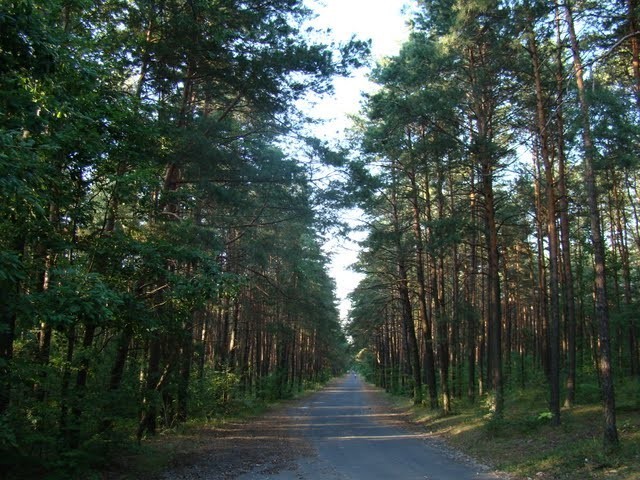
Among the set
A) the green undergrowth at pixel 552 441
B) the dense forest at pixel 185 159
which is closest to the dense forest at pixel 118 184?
the dense forest at pixel 185 159

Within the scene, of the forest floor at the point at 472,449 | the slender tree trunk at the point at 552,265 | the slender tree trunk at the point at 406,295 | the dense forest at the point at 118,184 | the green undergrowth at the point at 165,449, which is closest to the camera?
the dense forest at the point at 118,184

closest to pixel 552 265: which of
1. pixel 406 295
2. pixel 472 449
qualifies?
pixel 472 449

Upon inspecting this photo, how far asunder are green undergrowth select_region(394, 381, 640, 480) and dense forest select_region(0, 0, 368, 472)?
23.6ft

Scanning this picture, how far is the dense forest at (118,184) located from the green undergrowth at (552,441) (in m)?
7.20

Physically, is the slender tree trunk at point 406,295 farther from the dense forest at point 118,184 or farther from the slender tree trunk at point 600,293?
the slender tree trunk at point 600,293

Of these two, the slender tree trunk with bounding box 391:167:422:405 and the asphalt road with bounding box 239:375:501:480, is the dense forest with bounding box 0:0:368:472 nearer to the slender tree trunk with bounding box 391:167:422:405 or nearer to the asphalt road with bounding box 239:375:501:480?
the asphalt road with bounding box 239:375:501:480

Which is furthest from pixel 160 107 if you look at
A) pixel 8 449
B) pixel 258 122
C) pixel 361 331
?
pixel 361 331

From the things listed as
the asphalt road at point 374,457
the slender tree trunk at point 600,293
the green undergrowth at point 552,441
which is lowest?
the asphalt road at point 374,457

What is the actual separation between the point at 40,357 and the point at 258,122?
9129 mm

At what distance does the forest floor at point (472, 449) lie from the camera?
9336 mm

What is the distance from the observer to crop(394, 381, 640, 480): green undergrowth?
907 cm

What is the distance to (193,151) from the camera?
11.7m

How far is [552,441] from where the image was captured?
11.7 metres

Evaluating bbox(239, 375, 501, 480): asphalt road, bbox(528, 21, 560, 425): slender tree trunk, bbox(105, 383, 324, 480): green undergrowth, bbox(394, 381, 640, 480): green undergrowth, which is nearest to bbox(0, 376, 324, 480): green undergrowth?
bbox(105, 383, 324, 480): green undergrowth
